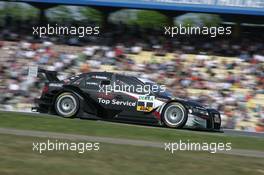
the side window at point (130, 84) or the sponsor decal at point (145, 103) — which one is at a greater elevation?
the side window at point (130, 84)

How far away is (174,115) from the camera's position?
562 inches

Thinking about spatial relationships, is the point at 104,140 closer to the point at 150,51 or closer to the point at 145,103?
the point at 145,103

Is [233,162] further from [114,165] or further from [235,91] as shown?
[235,91]

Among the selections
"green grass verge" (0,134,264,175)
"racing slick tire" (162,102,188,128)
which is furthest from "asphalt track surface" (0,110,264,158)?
"racing slick tire" (162,102,188,128)

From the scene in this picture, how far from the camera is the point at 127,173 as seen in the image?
23.5 feet

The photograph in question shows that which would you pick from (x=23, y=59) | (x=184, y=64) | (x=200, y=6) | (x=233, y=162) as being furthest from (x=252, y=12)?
(x=233, y=162)

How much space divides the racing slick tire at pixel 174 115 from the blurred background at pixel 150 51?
4.20 meters
